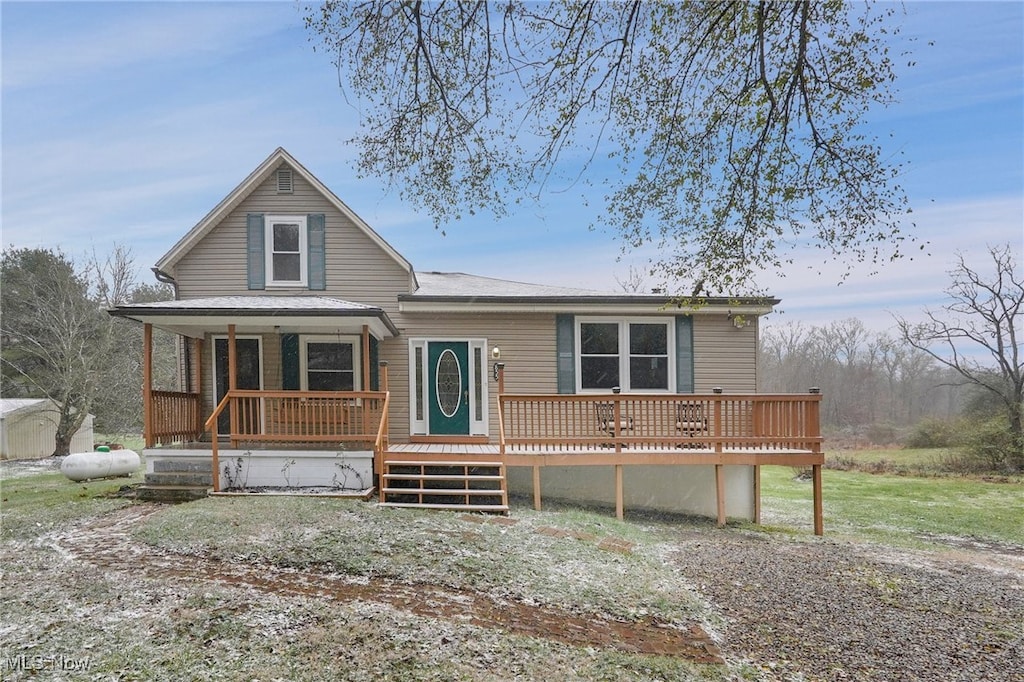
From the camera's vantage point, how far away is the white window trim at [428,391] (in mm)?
11430

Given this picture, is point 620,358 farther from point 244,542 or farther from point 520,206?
point 244,542

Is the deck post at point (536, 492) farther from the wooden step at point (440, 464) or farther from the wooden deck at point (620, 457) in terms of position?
the wooden step at point (440, 464)

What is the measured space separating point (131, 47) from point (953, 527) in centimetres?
1573

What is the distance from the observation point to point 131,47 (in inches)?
269

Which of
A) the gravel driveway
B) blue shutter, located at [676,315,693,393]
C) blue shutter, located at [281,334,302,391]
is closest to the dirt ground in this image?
the gravel driveway

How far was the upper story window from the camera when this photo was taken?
11625mm

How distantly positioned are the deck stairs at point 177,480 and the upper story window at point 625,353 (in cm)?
693

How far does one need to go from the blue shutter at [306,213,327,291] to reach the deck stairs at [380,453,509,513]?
166 inches

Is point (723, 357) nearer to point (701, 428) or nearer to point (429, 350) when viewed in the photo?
point (701, 428)

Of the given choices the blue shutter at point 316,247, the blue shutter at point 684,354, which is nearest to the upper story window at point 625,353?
the blue shutter at point 684,354

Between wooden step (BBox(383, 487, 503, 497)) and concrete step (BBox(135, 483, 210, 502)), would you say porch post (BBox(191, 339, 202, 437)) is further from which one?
wooden step (BBox(383, 487, 503, 497))

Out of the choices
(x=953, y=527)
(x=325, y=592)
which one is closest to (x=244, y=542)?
(x=325, y=592)

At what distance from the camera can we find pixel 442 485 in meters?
9.26

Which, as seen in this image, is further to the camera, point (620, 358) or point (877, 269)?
point (620, 358)
